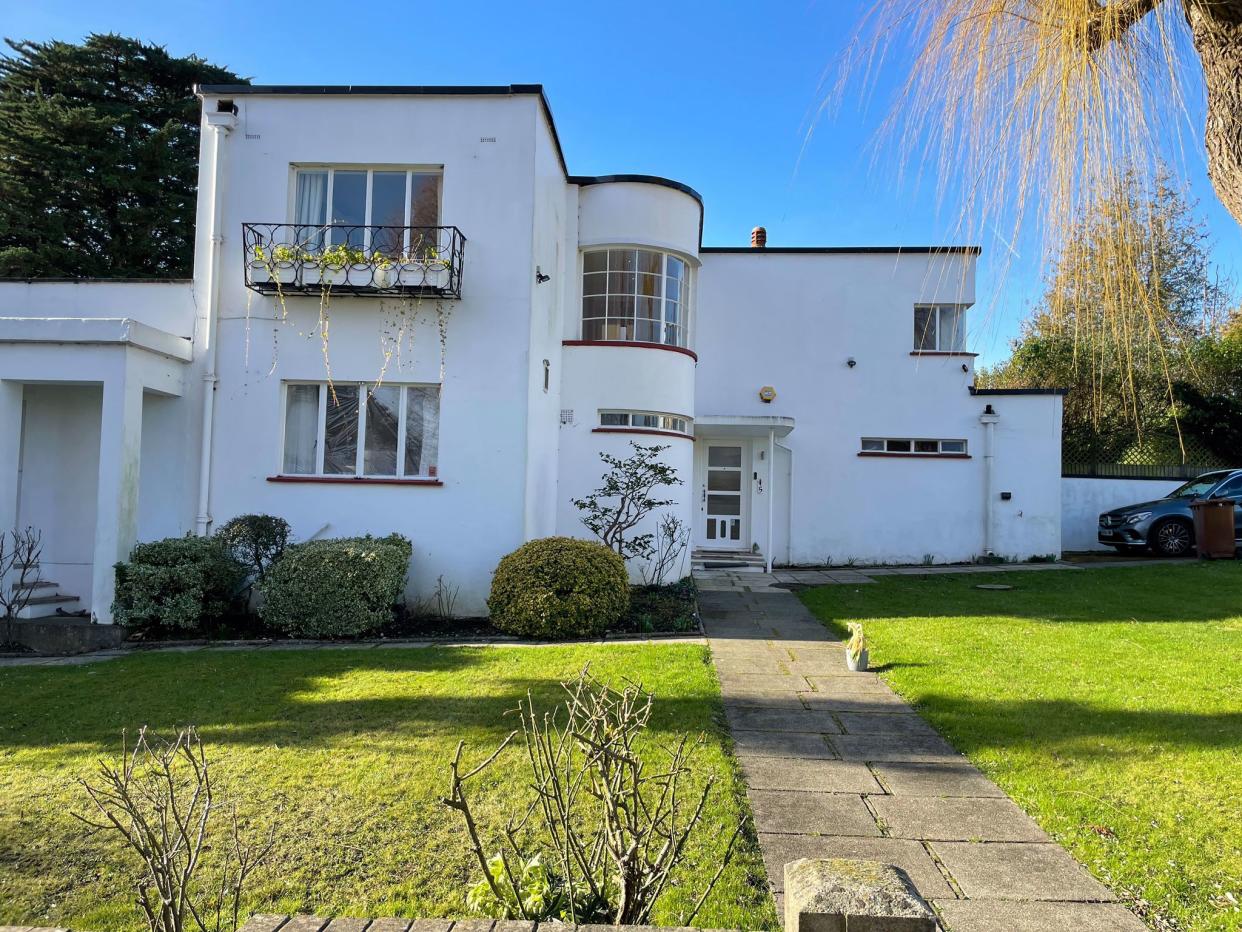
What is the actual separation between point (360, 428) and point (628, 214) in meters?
5.33

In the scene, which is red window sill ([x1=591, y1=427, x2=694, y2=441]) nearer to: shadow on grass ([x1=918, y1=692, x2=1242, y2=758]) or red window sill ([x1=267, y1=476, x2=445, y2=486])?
red window sill ([x1=267, y1=476, x2=445, y2=486])

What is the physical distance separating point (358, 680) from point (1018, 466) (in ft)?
42.7

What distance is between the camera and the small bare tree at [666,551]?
11.6 meters

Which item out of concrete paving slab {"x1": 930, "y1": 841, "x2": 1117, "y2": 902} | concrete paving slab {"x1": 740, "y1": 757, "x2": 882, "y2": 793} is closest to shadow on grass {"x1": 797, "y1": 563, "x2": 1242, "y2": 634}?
concrete paving slab {"x1": 740, "y1": 757, "x2": 882, "y2": 793}

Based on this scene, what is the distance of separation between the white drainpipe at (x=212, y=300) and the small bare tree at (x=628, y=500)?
4846 millimetres

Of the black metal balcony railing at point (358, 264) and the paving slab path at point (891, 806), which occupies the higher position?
the black metal balcony railing at point (358, 264)

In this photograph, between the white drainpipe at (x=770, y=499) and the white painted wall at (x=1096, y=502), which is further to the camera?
the white painted wall at (x=1096, y=502)

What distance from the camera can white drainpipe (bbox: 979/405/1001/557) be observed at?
14.8 meters

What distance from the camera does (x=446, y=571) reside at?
9766 mm

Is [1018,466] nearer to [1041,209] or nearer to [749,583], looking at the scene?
[749,583]

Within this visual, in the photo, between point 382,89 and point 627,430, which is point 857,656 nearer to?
point 627,430

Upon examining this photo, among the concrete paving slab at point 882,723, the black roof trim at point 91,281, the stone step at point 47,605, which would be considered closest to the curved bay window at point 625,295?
the black roof trim at point 91,281

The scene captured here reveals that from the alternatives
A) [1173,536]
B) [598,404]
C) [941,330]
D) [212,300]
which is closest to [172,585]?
[212,300]

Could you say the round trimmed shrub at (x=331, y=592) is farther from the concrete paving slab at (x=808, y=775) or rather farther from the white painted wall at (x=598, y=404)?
the concrete paving slab at (x=808, y=775)
